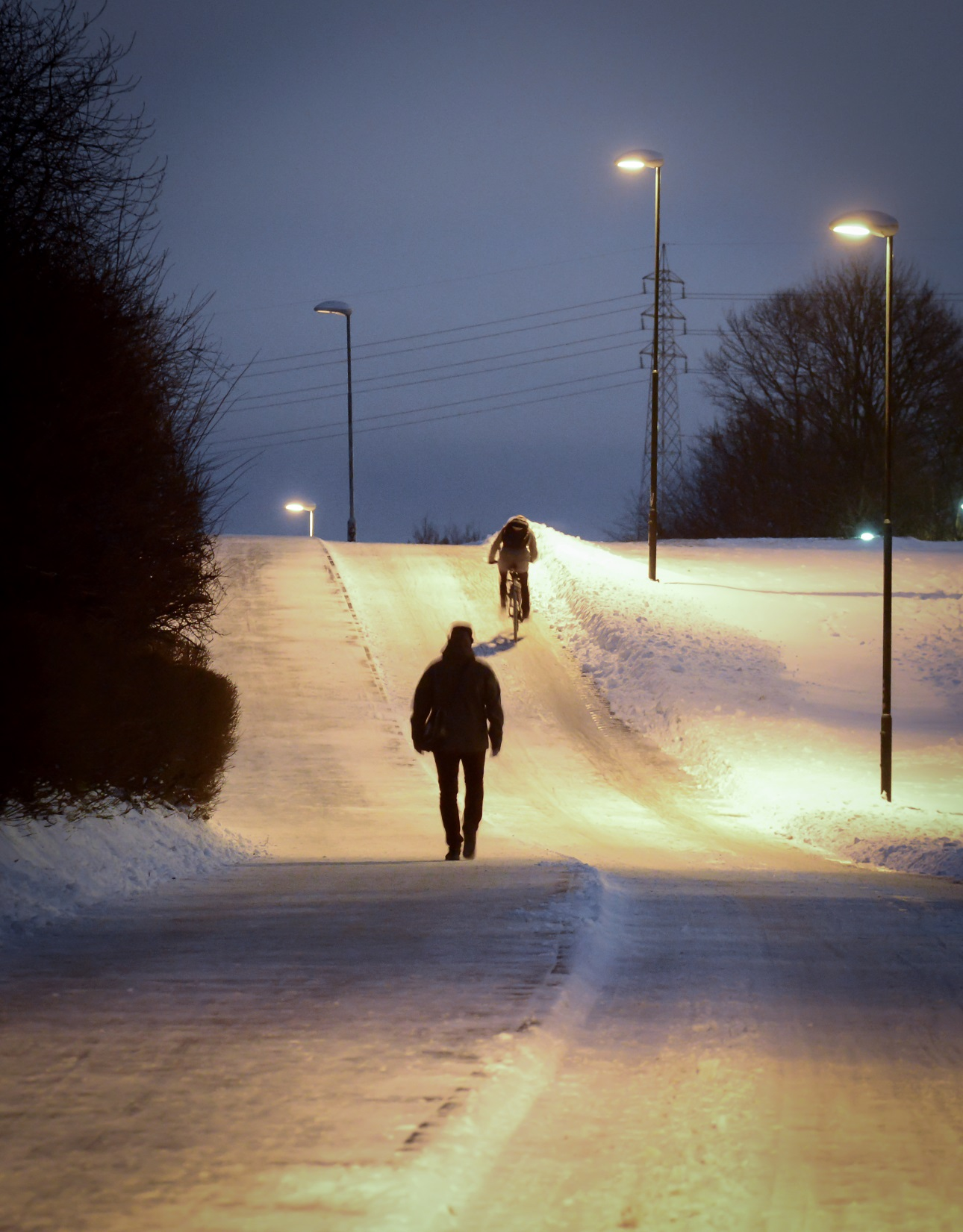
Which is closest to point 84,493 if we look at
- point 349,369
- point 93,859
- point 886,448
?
point 93,859

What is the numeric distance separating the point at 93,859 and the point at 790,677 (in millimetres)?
17281

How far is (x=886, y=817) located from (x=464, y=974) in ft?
35.6

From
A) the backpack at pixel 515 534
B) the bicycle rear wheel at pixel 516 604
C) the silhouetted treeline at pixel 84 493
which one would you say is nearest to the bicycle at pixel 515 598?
the bicycle rear wheel at pixel 516 604

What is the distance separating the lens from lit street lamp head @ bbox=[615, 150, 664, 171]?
2456 cm

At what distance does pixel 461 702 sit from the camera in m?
10.3

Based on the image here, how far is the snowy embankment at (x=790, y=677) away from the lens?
16.1 metres

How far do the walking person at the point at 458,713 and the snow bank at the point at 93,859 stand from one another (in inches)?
88.3

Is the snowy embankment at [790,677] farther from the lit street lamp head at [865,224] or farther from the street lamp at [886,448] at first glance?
the lit street lamp head at [865,224]

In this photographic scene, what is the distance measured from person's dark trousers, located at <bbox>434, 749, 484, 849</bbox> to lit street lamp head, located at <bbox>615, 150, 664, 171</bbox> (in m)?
17.8

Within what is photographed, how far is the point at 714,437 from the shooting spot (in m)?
65.5

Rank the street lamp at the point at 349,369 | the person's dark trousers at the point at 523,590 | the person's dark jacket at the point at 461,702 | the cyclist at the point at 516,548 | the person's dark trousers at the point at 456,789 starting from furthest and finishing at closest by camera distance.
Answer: the street lamp at the point at 349,369 < the person's dark trousers at the point at 523,590 < the cyclist at the point at 516,548 < the person's dark trousers at the point at 456,789 < the person's dark jacket at the point at 461,702

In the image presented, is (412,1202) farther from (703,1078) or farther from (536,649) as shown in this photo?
(536,649)

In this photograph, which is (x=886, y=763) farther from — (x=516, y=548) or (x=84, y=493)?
(x=84, y=493)

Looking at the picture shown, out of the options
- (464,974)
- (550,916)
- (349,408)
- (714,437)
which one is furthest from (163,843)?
(714,437)
